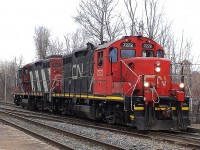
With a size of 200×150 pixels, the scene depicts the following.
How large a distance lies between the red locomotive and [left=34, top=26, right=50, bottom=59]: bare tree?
51.4 m

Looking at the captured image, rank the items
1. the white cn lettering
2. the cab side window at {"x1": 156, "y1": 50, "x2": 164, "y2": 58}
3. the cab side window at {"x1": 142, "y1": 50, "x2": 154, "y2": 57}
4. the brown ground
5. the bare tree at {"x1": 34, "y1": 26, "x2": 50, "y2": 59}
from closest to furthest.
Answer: the brown ground
the cab side window at {"x1": 142, "y1": 50, "x2": 154, "y2": 57}
the cab side window at {"x1": 156, "y1": 50, "x2": 164, "y2": 58}
the white cn lettering
the bare tree at {"x1": 34, "y1": 26, "x2": 50, "y2": 59}

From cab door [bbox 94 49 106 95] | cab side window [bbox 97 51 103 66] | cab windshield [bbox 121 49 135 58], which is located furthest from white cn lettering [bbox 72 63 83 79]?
cab windshield [bbox 121 49 135 58]

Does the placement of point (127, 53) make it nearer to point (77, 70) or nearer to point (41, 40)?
point (77, 70)

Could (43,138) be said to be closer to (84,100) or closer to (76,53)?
(84,100)

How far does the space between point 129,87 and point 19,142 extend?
15.4 ft

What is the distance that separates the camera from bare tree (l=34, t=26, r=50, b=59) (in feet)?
230

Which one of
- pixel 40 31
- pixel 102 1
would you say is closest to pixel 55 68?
pixel 102 1

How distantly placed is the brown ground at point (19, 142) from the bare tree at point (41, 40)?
5636 cm

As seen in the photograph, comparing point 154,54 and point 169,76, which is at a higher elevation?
point 154,54

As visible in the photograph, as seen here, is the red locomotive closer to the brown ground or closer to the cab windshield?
the cab windshield

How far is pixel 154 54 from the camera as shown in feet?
47.7

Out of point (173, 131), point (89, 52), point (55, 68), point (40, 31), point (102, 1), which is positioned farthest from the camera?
point (40, 31)

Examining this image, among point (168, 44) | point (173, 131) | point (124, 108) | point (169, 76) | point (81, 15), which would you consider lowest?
point (173, 131)

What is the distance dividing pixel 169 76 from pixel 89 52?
4919 millimetres
